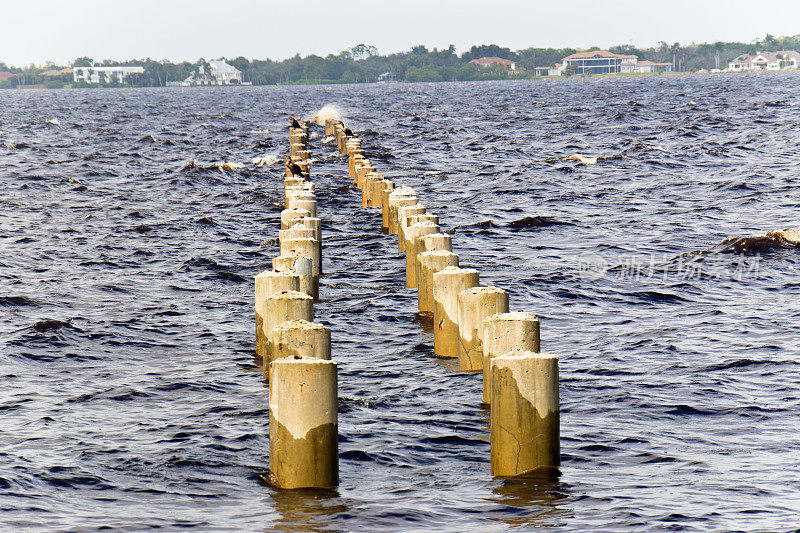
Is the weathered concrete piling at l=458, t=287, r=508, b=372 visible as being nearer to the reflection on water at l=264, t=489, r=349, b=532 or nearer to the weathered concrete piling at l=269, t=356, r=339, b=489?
the weathered concrete piling at l=269, t=356, r=339, b=489

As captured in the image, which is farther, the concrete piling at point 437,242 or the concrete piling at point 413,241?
the concrete piling at point 413,241

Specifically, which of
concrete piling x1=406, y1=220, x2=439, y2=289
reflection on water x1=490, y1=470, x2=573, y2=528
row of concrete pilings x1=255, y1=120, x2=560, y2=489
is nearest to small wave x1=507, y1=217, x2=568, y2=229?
concrete piling x1=406, y1=220, x2=439, y2=289

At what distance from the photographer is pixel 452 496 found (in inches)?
306

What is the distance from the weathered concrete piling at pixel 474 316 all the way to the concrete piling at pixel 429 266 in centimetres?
166

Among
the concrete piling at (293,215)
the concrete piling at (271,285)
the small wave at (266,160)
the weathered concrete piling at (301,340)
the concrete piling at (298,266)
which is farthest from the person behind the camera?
the small wave at (266,160)

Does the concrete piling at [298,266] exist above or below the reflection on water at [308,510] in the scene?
above

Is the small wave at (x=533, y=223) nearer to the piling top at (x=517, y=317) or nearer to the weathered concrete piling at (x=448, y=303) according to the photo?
the weathered concrete piling at (x=448, y=303)

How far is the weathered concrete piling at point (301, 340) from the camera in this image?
28.7ft

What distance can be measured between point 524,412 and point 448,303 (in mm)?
3799

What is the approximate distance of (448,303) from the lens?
37.1 ft

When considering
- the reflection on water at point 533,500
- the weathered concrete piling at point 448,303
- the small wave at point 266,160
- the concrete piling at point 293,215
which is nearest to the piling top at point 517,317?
the reflection on water at point 533,500

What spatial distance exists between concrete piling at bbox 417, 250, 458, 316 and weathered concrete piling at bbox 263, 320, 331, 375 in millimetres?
3492

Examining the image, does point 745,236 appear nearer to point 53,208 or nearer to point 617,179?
point 617,179

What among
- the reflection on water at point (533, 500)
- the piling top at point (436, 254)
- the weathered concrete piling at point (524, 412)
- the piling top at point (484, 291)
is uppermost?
the piling top at point (436, 254)
